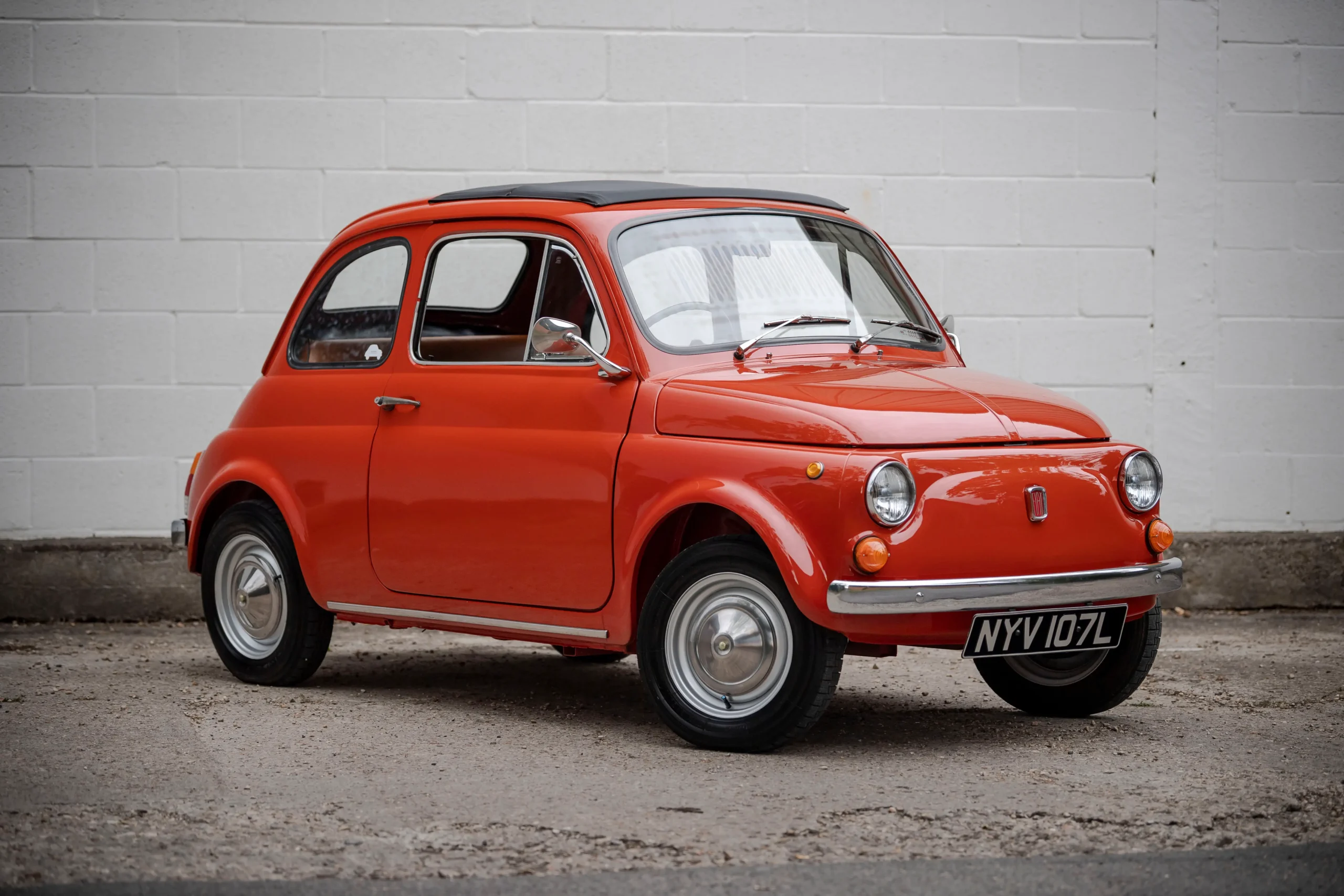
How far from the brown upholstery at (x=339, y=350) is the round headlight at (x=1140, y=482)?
9.37ft

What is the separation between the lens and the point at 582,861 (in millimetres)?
3922

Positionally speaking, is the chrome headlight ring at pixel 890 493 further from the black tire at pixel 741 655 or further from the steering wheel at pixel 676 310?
the steering wheel at pixel 676 310

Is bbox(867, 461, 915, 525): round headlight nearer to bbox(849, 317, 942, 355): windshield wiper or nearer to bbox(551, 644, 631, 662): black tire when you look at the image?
bbox(849, 317, 942, 355): windshield wiper

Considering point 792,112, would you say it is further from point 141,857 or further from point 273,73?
point 141,857

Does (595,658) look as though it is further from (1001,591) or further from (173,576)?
(1001,591)

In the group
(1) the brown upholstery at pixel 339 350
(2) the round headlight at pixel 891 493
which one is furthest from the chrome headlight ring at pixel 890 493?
(1) the brown upholstery at pixel 339 350

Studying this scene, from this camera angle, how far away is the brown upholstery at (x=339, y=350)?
6.48 meters

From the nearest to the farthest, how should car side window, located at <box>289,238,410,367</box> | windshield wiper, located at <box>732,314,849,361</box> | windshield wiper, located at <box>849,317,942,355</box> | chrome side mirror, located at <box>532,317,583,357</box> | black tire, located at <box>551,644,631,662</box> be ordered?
chrome side mirror, located at <box>532,317,583,357</box> → windshield wiper, located at <box>732,314,849,361</box> → windshield wiper, located at <box>849,317,942,355</box> → car side window, located at <box>289,238,410,367</box> → black tire, located at <box>551,644,631,662</box>

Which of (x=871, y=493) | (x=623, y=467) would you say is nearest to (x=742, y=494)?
(x=871, y=493)

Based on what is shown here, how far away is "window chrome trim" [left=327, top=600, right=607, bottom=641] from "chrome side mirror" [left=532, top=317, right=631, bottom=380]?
88 cm

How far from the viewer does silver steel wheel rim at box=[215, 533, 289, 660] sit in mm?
6672

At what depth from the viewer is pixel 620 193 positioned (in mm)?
6023

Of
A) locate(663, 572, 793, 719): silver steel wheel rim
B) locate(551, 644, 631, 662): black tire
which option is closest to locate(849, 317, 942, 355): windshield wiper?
locate(663, 572, 793, 719): silver steel wheel rim

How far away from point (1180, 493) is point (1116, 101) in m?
2.23
